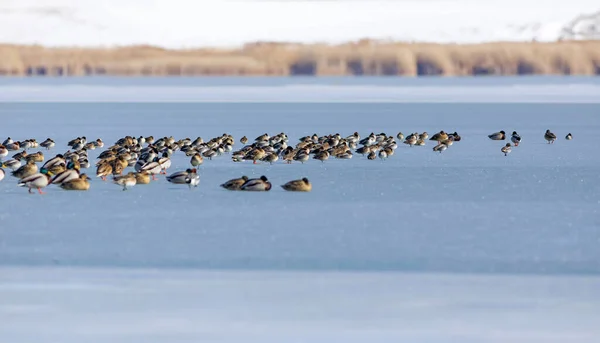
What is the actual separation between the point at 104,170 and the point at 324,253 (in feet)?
28.0

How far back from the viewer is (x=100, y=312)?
9.70 m

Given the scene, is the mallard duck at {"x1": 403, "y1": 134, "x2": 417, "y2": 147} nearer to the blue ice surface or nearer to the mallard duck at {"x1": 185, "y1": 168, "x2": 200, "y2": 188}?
the blue ice surface

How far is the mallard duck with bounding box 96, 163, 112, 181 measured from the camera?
20.3 m

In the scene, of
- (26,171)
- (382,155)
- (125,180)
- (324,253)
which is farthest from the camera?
(382,155)

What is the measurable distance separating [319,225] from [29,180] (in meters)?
5.54

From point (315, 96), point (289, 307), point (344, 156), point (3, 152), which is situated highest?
point (289, 307)

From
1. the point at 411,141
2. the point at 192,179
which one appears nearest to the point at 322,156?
the point at 192,179

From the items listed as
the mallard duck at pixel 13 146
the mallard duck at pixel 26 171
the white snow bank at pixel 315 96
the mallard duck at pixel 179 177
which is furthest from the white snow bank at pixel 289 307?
the white snow bank at pixel 315 96

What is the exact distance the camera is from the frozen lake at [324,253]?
9422 millimetres

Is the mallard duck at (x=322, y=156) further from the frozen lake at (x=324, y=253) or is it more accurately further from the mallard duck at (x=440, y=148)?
the mallard duck at (x=440, y=148)

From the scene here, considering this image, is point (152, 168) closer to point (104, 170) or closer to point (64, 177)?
point (104, 170)

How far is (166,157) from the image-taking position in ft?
73.5

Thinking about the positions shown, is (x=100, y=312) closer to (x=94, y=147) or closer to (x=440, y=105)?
(x=94, y=147)

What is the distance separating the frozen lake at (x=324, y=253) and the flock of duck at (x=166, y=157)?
27cm
